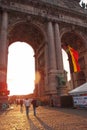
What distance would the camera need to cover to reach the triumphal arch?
25.9m

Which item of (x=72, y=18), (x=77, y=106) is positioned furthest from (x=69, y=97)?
(x=72, y=18)

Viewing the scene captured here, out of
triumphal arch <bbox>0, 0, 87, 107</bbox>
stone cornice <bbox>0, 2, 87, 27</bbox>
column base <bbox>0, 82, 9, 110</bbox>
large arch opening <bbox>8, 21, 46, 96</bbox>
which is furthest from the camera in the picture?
large arch opening <bbox>8, 21, 46, 96</bbox>

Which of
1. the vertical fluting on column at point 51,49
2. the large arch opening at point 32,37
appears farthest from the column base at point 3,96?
the large arch opening at point 32,37

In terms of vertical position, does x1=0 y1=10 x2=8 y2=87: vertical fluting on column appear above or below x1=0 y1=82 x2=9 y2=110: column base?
above

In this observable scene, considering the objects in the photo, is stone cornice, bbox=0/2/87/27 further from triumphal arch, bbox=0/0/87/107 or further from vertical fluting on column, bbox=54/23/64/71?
vertical fluting on column, bbox=54/23/64/71

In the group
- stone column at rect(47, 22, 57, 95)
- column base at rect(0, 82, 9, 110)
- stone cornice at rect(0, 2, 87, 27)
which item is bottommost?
column base at rect(0, 82, 9, 110)

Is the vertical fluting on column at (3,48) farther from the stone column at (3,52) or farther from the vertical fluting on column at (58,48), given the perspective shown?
the vertical fluting on column at (58,48)

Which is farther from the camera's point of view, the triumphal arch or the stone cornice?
the stone cornice

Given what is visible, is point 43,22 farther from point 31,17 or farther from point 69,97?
point 69,97

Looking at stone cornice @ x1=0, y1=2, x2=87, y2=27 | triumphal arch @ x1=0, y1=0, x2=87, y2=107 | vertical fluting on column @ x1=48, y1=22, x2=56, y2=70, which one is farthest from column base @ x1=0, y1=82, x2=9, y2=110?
stone cornice @ x1=0, y1=2, x2=87, y2=27

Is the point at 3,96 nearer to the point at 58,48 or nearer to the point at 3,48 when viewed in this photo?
the point at 3,48

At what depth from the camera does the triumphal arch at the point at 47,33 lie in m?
25.9

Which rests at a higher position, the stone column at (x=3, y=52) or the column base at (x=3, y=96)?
the stone column at (x=3, y=52)

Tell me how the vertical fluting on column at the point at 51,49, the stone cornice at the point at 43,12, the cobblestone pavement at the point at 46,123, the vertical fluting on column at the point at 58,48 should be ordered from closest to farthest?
1. the cobblestone pavement at the point at 46,123
2. the vertical fluting on column at the point at 51,49
3. the vertical fluting on column at the point at 58,48
4. the stone cornice at the point at 43,12
